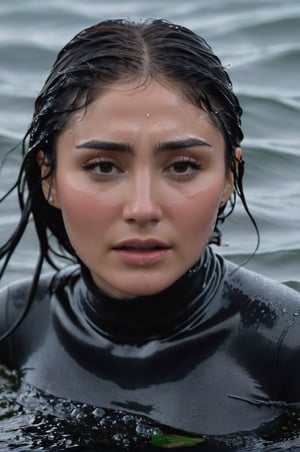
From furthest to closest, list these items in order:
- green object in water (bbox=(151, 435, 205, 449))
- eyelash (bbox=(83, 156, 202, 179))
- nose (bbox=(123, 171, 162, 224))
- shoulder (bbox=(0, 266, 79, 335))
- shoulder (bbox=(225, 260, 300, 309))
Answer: shoulder (bbox=(0, 266, 79, 335)) → shoulder (bbox=(225, 260, 300, 309)) → green object in water (bbox=(151, 435, 205, 449)) → eyelash (bbox=(83, 156, 202, 179)) → nose (bbox=(123, 171, 162, 224))

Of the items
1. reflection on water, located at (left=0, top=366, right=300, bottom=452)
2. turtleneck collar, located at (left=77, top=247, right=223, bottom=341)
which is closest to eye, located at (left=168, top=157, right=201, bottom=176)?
turtleneck collar, located at (left=77, top=247, right=223, bottom=341)

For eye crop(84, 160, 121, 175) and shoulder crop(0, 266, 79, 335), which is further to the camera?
shoulder crop(0, 266, 79, 335)

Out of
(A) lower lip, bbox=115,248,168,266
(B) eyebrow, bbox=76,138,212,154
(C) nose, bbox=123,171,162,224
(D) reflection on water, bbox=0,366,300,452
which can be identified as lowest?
(D) reflection on water, bbox=0,366,300,452

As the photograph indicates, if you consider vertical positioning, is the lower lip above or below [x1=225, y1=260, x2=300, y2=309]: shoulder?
above

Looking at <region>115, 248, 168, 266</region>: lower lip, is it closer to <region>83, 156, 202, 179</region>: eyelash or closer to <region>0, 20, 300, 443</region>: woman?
<region>0, 20, 300, 443</region>: woman

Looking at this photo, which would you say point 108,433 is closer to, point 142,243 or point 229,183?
point 142,243

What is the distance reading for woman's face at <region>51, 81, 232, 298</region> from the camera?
10.7 ft

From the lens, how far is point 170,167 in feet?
10.9

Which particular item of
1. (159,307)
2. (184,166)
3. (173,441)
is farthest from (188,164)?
(173,441)

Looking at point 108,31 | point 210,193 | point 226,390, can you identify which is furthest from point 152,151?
point 226,390

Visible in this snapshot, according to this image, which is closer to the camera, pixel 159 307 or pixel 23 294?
pixel 159 307

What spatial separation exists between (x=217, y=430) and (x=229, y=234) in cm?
201

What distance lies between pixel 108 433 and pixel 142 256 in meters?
0.60

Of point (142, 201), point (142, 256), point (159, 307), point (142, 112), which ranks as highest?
point (142, 112)
